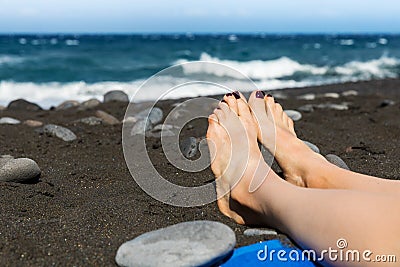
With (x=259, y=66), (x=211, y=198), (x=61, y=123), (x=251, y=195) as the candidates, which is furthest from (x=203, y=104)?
(x=259, y=66)

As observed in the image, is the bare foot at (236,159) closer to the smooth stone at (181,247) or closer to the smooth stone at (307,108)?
the smooth stone at (181,247)

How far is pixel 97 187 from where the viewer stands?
93.2 inches

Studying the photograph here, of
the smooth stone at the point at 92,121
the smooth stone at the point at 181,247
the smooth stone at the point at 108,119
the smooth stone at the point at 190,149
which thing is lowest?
the smooth stone at the point at 108,119

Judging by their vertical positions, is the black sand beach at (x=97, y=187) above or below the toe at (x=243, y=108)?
below

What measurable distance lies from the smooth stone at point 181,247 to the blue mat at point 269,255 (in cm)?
6

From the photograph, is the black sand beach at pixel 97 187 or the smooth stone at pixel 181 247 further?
the black sand beach at pixel 97 187

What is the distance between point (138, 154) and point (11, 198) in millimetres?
666

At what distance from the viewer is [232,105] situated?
8.20 ft

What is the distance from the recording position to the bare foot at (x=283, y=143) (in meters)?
2.03

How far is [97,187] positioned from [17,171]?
1.19 ft

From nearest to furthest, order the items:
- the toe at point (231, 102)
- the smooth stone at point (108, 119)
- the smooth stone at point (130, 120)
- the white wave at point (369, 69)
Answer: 1. the toe at point (231, 102)
2. the smooth stone at point (130, 120)
3. the smooth stone at point (108, 119)
4. the white wave at point (369, 69)

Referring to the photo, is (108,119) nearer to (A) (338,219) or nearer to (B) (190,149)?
(B) (190,149)

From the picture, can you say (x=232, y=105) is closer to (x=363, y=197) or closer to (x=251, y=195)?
(x=251, y=195)

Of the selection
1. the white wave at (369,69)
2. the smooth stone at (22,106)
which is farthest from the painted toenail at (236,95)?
the white wave at (369,69)
